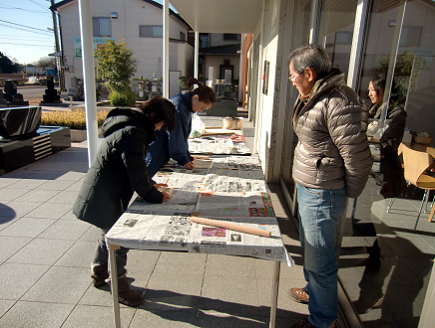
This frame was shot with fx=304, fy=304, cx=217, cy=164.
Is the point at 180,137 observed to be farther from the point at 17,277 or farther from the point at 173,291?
the point at 17,277

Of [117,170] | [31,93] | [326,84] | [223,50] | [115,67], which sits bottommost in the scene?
[31,93]

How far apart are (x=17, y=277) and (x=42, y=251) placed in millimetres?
378

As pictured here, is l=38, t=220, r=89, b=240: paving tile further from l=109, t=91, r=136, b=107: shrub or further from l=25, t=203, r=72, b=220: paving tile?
l=109, t=91, r=136, b=107: shrub

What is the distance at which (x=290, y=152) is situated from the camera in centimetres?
415

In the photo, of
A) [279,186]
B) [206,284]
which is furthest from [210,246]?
[279,186]

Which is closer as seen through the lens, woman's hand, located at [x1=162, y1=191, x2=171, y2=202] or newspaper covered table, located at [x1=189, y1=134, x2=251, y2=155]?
woman's hand, located at [x1=162, y1=191, x2=171, y2=202]

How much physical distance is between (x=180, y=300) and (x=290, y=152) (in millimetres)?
2609

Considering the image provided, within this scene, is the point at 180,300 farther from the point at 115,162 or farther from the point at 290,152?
the point at 290,152

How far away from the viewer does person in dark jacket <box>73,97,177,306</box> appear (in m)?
1.72

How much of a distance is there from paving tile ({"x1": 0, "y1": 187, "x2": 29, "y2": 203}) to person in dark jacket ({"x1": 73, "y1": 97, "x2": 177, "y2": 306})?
8.56 feet

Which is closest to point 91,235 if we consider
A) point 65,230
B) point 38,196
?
point 65,230

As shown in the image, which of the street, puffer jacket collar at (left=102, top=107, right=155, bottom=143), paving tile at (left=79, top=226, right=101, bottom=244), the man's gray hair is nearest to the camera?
the man's gray hair

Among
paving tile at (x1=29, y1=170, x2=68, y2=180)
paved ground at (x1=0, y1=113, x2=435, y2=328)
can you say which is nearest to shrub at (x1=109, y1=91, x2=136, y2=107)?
paving tile at (x1=29, y1=170, x2=68, y2=180)

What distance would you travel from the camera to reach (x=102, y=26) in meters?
23.7
